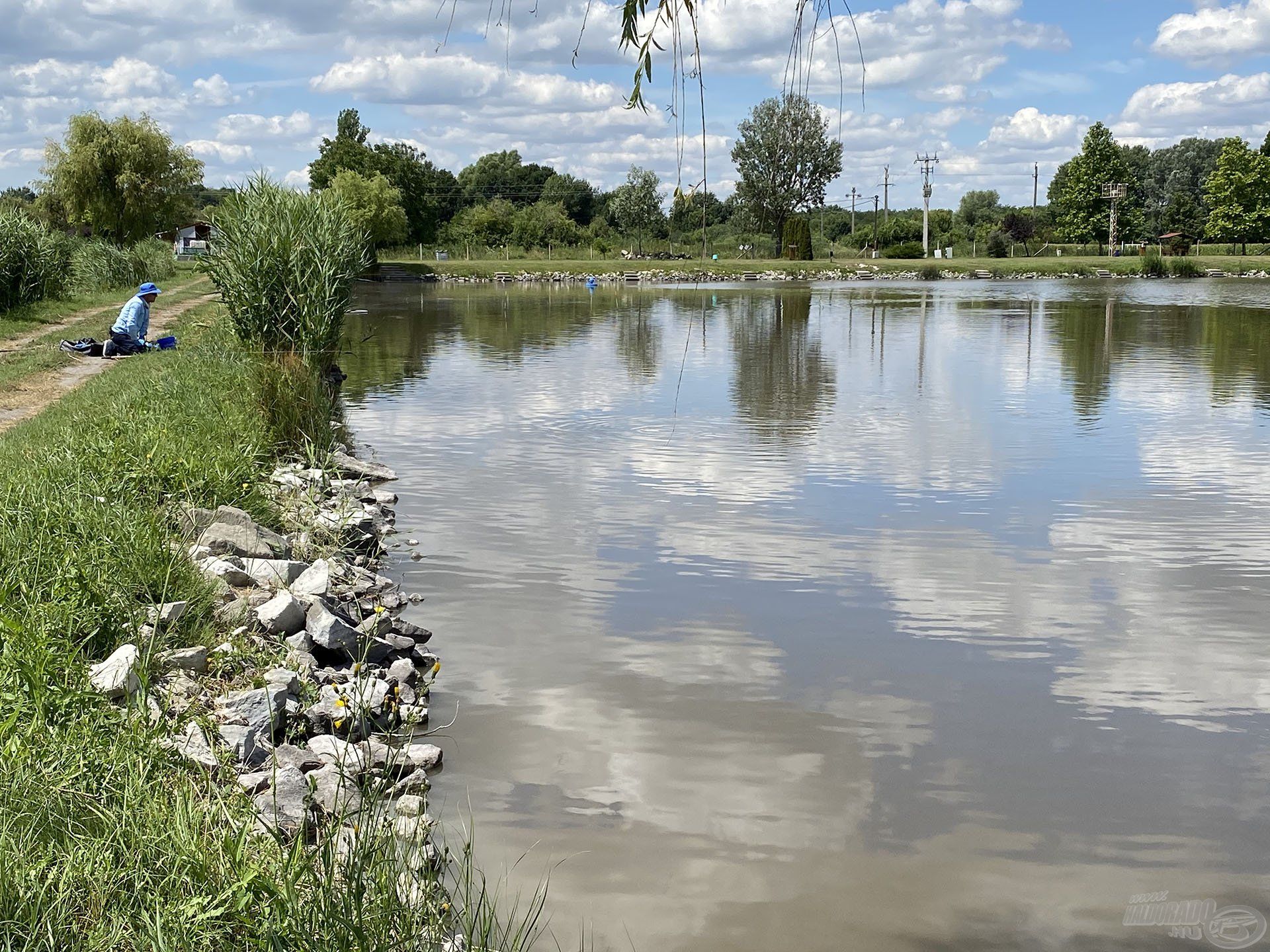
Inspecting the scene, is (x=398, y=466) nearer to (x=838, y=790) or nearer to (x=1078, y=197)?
(x=838, y=790)

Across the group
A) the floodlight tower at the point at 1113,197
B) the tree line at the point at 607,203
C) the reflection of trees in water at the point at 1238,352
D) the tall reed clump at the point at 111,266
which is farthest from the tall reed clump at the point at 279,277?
the floodlight tower at the point at 1113,197

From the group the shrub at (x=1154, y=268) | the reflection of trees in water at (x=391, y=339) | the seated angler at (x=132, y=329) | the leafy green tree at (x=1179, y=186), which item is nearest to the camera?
the seated angler at (x=132, y=329)

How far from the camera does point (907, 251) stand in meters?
96.0

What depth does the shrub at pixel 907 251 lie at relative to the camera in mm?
95750

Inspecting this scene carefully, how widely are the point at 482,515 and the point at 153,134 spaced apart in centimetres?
4883

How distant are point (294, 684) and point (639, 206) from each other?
91.7 m

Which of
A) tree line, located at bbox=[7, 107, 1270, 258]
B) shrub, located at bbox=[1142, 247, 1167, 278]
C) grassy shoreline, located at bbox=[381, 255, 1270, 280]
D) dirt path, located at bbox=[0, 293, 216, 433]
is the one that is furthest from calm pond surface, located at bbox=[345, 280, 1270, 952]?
shrub, located at bbox=[1142, 247, 1167, 278]

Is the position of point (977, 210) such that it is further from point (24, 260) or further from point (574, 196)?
point (24, 260)

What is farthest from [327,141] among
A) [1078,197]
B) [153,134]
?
[1078,197]

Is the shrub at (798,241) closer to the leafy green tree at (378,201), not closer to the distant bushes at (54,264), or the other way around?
the leafy green tree at (378,201)

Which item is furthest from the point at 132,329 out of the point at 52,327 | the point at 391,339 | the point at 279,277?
the point at 391,339

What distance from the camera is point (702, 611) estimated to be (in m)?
9.14

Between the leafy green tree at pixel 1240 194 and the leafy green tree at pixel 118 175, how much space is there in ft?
252

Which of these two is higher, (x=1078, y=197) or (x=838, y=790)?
(x=1078, y=197)
